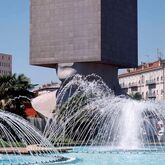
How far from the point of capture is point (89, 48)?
52.4 metres

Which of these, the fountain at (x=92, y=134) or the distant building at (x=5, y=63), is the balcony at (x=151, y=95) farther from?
the distant building at (x=5, y=63)

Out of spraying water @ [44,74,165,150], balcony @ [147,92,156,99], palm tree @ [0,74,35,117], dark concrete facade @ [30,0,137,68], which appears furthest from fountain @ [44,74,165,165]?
balcony @ [147,92,156,99]

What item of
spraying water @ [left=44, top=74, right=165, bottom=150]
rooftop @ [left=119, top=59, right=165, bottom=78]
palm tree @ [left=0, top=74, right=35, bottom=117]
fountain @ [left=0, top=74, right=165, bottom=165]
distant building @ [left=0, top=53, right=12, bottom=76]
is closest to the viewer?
fountain @ [left=0, top=74, right=165, bottom=165]

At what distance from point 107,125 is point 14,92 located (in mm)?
9148

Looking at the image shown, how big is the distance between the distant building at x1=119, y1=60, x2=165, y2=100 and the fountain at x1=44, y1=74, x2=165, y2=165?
175 ft

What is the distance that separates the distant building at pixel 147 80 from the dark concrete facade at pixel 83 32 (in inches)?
1364

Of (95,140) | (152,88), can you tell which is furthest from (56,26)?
(152,88)

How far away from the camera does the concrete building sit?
52.5 meters

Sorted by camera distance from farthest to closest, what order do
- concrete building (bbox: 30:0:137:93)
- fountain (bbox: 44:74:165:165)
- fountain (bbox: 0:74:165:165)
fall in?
concrete building (bbox: 30:0:137:93) < fountain (bbox: 44:74:165:165) < fountain (bbox: 0:74:165:165)

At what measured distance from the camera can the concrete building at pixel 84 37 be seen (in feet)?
172

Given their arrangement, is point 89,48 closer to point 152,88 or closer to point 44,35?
point 44,35

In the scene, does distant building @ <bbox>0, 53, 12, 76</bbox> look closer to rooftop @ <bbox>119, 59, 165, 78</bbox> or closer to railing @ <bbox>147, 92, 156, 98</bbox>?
rooftop @ <bbox>119, 59, 165, 78</bbox>

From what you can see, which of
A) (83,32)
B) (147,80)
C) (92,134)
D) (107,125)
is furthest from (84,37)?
(147,80)

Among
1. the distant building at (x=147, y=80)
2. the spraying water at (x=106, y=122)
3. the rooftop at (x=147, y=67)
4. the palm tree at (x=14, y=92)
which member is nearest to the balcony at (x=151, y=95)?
the distant building at (x=147, y=80)
